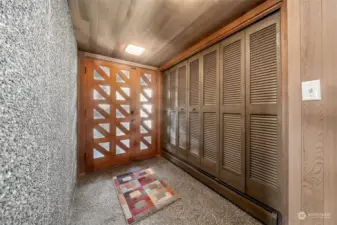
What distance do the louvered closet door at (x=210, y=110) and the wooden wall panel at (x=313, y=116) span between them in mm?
937

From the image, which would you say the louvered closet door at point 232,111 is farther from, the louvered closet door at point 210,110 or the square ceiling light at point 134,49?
the square ceiling light at point 134,49

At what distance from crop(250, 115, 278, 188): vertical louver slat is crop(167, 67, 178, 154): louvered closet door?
1443 millimetres

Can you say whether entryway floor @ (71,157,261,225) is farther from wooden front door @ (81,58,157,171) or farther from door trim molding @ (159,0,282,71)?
door trim molding @ (159,0,282,71)

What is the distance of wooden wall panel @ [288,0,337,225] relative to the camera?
0.69m

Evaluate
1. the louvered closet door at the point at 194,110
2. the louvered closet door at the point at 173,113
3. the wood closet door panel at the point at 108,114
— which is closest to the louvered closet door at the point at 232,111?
the louvered closet door at the point at 194,110

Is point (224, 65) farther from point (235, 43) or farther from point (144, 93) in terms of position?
point (144, 93)

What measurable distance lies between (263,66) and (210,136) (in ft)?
3.58

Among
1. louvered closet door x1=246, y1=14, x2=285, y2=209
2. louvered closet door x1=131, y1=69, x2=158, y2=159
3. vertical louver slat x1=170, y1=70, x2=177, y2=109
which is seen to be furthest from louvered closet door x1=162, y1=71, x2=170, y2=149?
louvered closet door x1=246, y1=14, x2=285, y2=209

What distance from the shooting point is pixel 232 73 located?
159 centimetres

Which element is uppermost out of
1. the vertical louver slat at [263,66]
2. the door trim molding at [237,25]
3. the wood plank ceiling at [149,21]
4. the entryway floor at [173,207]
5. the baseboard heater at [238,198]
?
the wood plank ceiling at [149,21]

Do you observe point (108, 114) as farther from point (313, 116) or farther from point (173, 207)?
point (313, 116)

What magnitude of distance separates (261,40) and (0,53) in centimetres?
187

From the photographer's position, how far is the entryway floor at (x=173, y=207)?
51.9 inches

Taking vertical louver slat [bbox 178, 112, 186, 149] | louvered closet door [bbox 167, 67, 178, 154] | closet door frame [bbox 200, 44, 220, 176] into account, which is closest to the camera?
closet door frame [bbox 200, 44, 220, 176]
